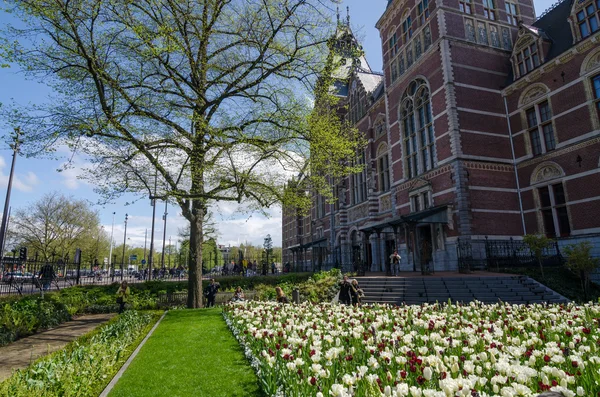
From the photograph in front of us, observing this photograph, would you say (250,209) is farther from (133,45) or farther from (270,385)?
(270,385)

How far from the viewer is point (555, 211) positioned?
764 inches

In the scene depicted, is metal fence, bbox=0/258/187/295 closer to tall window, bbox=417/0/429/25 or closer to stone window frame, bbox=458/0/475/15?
tall window, bbox=417/0/429/25

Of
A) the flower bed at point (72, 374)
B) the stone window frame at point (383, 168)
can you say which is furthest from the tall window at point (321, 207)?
the flower bed at point (72, 374)

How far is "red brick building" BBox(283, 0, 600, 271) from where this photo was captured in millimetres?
18453

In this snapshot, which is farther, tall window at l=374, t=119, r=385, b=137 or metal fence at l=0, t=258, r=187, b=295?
tall window at l=374, t=119, r=385, b=137

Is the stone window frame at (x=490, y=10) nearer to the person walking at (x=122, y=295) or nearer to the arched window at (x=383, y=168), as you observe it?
the arched window at (x=383, y=168)

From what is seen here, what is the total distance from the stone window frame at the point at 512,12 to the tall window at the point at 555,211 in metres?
13.3

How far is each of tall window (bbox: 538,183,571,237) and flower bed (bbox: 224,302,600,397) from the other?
575 inches

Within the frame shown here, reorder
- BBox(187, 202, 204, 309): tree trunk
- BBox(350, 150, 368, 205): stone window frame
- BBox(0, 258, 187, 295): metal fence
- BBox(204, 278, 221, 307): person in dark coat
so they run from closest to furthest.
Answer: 1. BBox(187, 202, 204, 309): tree trunk
2. BBox(204, 278, 221, 307): person in dark coat
3. BBox(0, 258, 187, 295): metal fence
4. BBox(350, 150, 368, 205): stone window frame

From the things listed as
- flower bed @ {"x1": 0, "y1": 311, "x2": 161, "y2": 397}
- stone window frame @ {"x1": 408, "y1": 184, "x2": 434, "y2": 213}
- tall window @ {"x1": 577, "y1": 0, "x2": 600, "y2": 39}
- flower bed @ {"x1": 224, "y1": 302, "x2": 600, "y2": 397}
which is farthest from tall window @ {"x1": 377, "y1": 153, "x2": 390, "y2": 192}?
flower bed @ {"x1": 0, "y1": 311, "x2": 161, "y2": 397}

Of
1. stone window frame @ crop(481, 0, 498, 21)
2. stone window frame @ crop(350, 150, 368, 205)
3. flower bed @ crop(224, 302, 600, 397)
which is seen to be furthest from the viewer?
stone window frame @ crop(350, 150, 368, 205)

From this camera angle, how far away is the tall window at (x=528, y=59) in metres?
21.3

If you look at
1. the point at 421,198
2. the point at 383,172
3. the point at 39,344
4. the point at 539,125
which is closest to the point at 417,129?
the point at 421,198

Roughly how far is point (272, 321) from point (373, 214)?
904 inches
